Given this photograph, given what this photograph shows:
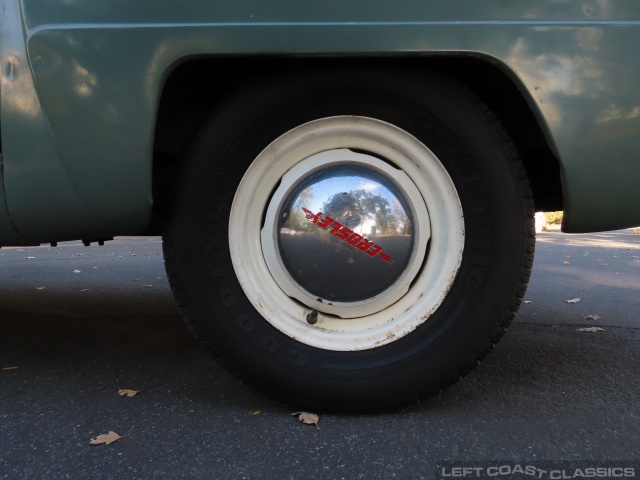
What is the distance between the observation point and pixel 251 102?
1384mm

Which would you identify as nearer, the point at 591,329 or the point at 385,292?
the point at 385,292

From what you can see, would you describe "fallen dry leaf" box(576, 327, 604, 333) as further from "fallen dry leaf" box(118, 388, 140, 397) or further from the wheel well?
"fallen dry leaf" box(118, 388, 140, 397)

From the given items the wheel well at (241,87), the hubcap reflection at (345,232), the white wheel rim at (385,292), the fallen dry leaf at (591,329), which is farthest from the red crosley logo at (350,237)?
the fallen dry leaf at (591,329)

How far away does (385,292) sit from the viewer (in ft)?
4.79

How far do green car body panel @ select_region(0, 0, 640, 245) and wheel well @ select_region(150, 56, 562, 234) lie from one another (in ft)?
0.25

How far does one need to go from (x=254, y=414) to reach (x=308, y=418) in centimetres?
16

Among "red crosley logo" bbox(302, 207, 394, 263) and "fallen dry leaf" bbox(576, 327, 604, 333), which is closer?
"red crosley logo" bbox(302, 207, 394, 263)

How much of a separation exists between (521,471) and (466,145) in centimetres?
84

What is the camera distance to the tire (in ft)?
4.52

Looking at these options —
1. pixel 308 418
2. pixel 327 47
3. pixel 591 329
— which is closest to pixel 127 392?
pixel 308 418

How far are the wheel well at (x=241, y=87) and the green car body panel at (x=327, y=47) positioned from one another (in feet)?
0.25

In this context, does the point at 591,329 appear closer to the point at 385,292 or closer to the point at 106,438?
the point at 385,292

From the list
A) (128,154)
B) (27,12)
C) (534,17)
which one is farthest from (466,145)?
(27,12)

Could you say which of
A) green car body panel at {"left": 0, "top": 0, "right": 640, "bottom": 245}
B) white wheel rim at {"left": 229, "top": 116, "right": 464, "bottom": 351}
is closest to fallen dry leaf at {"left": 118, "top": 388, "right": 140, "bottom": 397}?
white wheel rim at {"left": 229, "top": 116, "right": 464, "bottom": 351}
